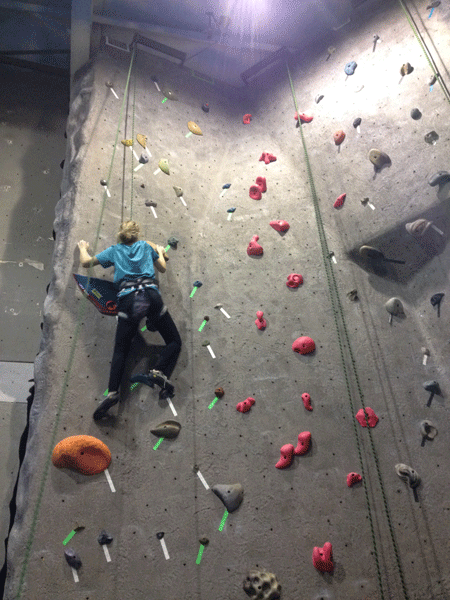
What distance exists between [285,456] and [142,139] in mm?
2863

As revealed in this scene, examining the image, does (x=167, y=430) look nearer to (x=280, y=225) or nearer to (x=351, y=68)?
(x=280, y=225)

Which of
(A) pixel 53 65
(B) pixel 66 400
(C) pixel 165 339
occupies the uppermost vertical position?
(A) pixel 53 65

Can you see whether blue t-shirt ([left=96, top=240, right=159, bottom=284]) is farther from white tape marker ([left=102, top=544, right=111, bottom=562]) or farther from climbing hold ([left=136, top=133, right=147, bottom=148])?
white tape marker ([left=102, top=544, right=111, bottom=562])

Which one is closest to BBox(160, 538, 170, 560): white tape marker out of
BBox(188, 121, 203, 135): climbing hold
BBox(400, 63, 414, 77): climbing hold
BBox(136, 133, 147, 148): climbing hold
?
BBox(136, 133, 147, 148): climbing hold

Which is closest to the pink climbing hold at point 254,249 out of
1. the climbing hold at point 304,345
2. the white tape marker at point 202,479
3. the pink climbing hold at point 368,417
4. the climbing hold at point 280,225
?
the climbing hold at point 280,225

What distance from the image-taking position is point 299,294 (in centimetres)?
365

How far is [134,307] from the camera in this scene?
3.02 meters

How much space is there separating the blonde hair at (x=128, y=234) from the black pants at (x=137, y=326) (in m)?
0.41

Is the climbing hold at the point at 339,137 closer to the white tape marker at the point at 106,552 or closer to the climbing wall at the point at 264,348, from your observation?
the climbing wall at the point at 264,348

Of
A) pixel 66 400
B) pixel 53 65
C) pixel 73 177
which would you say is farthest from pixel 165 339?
pixel 53 65

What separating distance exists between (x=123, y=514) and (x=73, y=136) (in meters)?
2.99

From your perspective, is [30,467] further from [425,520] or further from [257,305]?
[425,520]

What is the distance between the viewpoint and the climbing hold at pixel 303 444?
3.01 metres

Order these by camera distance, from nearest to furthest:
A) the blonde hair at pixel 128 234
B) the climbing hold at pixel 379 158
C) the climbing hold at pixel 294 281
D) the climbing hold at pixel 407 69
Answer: the blonde hair at pixel 128 234 < the climbing hold at pixel 294 281 < the climbing hold at pixel 379 158 < the climbing hold at pixel 407 69
